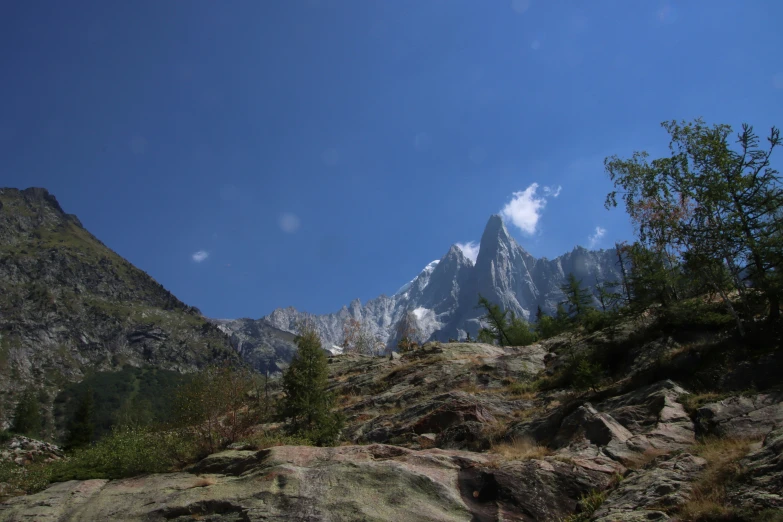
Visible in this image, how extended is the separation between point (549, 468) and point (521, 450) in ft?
9.85

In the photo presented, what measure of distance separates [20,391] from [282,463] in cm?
24608

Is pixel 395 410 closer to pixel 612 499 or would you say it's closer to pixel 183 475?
pixel 183 475

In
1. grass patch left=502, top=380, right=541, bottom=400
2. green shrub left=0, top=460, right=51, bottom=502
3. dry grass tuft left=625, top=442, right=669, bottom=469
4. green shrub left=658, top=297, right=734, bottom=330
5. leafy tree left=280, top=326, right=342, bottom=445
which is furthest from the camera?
grass patch left=502, top=380, right=541, bottom=400

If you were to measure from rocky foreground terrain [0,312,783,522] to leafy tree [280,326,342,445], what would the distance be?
4165 millimetres

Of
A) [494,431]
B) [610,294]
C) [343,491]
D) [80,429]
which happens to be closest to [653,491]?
[343,491]

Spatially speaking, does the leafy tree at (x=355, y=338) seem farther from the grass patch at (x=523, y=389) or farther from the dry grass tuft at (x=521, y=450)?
the dry grass tuft at (x=521, y=450)

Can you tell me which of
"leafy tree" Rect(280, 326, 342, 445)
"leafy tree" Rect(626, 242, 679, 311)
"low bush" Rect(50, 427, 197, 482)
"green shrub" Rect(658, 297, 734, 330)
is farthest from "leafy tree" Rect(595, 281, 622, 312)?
"low bush" Rect(50, 427, 197, 482)

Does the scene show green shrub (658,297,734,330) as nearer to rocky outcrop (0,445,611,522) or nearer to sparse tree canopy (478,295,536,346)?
rocky outcrop (0,445,611,522)

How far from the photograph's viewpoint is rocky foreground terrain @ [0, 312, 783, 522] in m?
10.5

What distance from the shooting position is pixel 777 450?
32.8 feet

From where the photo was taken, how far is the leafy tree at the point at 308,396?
2458cm

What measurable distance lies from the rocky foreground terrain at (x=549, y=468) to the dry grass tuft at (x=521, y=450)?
10cm

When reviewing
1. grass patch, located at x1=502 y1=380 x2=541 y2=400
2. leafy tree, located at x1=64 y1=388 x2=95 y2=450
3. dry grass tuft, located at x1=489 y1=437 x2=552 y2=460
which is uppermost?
leafy tree, located at x1=64 y1=388 x2=95 y2=450

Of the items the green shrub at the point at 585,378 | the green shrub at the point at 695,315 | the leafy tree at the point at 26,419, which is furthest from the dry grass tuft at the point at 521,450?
the leafy tree at the point at 26,419
